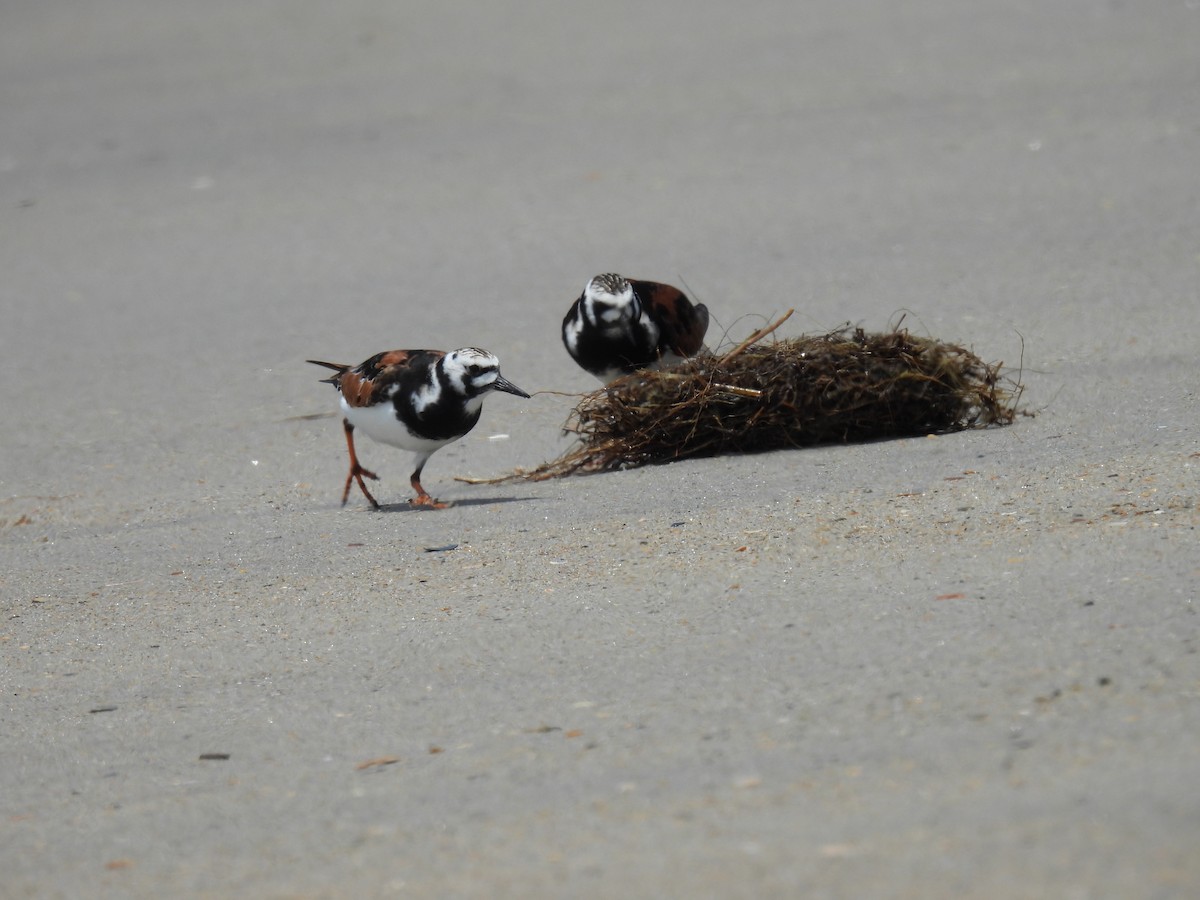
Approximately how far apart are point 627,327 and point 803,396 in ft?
3.15

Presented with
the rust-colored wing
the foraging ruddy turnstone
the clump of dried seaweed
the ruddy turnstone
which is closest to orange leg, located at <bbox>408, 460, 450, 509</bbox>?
the foraging ruddy turnstone

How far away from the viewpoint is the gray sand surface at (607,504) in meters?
3.20

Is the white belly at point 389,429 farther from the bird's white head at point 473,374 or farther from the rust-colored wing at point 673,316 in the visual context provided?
the rust-colored wing at point 673,316

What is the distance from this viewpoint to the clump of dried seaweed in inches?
242

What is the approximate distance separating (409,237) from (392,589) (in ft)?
18.2

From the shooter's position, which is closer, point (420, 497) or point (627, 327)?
point (420, 497)

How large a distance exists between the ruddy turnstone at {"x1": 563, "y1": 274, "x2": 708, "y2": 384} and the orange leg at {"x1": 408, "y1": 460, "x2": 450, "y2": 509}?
0.97 metres

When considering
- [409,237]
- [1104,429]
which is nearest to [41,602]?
[1104,429]

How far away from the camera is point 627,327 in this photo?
6.77 m

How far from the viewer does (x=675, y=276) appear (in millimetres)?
9000

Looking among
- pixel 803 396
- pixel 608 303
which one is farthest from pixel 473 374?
pixel 803 396

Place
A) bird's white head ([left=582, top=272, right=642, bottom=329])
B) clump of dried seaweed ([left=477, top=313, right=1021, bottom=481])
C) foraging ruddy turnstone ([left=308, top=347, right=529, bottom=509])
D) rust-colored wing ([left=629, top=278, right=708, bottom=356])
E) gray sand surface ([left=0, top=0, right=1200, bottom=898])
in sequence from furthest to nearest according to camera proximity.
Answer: rust-colored wing ([left=629, top=278, right=708, bottom=356]) < bird's white head ([left=582, top=272, right=642, bottom=329]) < clump of dried seaweed ([left=477, top=313, right=1021, bottom=481]) < foraging ruddy turnstone ([left=308, top=347, right=529, bottom=509]) < gray sand surface ([left=0, top=0, right=1200, bottom=898])

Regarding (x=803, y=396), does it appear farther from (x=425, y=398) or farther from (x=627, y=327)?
(x=425, y=398)

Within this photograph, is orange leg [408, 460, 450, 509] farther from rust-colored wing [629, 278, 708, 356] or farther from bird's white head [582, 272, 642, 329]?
rust-colored wing [629, 278, 708, 356]
